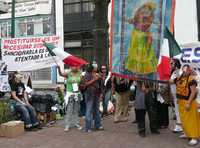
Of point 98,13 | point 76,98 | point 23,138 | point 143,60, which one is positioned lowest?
point 23,138

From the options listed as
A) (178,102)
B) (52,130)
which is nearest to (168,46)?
(178,102)

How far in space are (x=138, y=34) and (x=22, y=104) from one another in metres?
3.50

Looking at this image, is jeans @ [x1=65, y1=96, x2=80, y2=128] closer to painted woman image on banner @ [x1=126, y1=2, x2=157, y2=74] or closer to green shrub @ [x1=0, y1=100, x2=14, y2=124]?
green shrub @ [x1=0, y1=100, x2=14, y2=124]

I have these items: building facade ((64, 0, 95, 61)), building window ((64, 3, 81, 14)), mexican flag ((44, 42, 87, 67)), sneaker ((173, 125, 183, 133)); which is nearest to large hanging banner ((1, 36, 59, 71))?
mexican flag ((44, 42, 87, 67))

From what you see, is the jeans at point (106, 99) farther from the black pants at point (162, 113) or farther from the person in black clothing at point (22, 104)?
the black pants at point (162, 113)

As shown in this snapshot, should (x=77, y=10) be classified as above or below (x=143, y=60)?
above

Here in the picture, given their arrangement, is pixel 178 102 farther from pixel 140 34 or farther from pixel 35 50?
pixel 35 50

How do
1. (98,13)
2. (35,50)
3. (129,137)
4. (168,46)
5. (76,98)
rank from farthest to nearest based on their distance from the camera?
(98,13) < (35,50) < (76,98) < (129,137) < (168,46)

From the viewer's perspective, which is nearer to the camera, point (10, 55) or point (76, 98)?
point (76, 98)

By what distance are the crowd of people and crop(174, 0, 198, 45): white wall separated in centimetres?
1377

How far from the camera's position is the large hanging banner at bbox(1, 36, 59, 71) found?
483 inches

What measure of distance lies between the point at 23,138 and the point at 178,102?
351 centimetres

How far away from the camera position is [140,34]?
9.36m

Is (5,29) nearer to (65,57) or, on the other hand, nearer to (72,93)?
(65,57)
